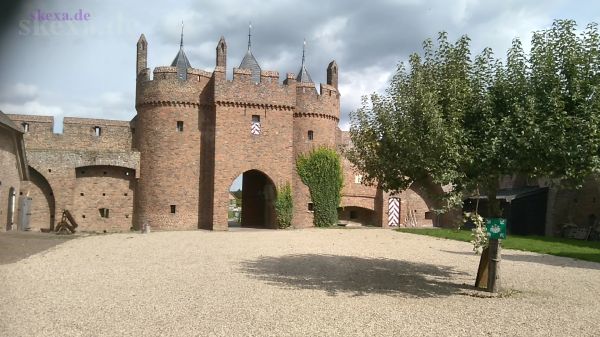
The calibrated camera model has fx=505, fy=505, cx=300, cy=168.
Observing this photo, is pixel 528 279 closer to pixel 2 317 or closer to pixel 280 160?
pixel 2 317

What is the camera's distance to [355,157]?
12.2m

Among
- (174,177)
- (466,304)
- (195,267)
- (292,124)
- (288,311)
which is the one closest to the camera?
(288,311)

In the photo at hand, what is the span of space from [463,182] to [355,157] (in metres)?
2.95

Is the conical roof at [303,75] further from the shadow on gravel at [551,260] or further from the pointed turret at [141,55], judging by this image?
the shadow on gravel at [551,260]

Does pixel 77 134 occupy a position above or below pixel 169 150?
above

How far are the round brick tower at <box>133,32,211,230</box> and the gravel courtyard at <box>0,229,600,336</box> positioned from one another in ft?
38.3

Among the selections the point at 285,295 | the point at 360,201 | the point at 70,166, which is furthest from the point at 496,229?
the point at 70,166

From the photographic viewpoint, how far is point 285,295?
31.6ft

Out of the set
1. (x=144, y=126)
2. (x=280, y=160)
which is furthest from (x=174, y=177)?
(x=280, y=160)

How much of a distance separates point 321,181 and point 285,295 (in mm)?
21480

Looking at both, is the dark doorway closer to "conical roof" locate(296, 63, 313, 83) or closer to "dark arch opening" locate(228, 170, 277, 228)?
"dark arch opening" locate(228, 170, 277, 228)

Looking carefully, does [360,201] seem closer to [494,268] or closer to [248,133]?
[248,133]

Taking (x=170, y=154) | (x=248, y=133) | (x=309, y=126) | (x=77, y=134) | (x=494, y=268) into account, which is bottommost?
(x=494, y=268)

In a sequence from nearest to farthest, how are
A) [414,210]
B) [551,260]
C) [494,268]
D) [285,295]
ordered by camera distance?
1. [285,295]
2. [494,268]
3. [551,260]
4. [414,210]
